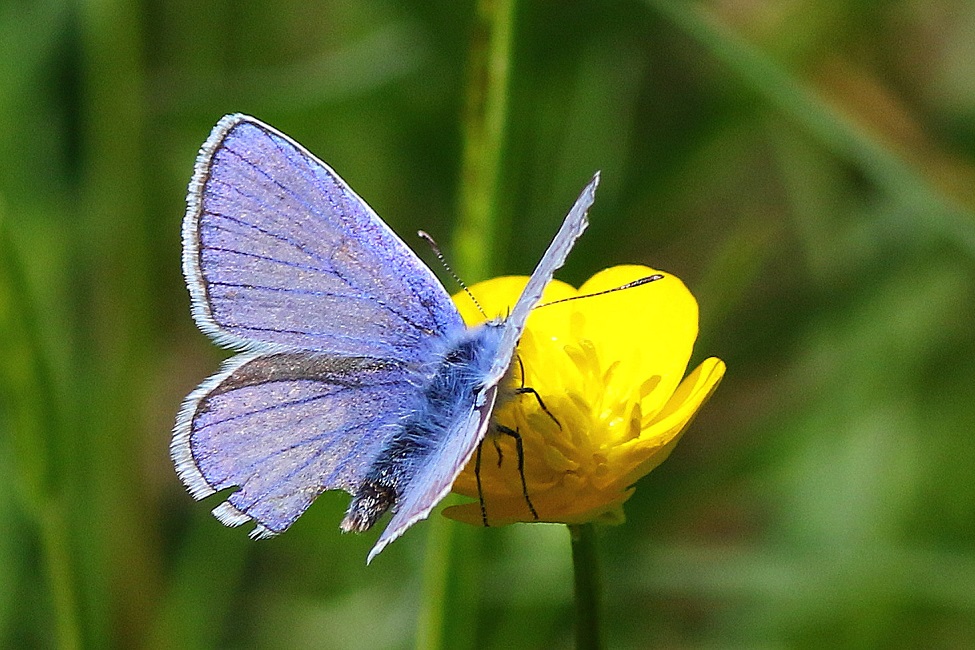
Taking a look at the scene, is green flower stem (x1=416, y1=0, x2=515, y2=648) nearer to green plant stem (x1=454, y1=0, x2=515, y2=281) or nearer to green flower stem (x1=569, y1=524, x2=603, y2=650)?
green plant stem (x1=454, y1=0, x2=515, y2=281)

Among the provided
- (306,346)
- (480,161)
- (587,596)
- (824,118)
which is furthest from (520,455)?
(824,118)

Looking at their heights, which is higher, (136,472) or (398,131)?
(398,131)

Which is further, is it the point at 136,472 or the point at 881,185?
the point at 136,472

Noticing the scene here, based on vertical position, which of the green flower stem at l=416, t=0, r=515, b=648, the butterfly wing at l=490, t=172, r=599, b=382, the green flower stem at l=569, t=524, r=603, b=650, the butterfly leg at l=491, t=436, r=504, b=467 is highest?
the green flower stem at l=416, t=0, r=515, b=648

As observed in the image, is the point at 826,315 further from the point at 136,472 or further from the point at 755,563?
the point at 136,472

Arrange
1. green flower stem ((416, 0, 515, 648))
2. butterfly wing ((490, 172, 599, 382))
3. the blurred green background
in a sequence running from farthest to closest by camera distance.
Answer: the blurred green background
green flower stem ((416, 0, 515, 648))
butterfly wing ((490, 172, 599, 382))

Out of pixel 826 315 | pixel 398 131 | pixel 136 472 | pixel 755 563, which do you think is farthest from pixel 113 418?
pixel 826 315

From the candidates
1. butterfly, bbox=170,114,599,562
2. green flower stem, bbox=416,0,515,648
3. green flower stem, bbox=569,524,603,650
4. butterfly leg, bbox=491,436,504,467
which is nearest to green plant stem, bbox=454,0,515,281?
green flower stem, bbox=416,0,515,648

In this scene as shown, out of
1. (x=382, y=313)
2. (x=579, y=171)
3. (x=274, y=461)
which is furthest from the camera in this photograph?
(x=579, y=171)
